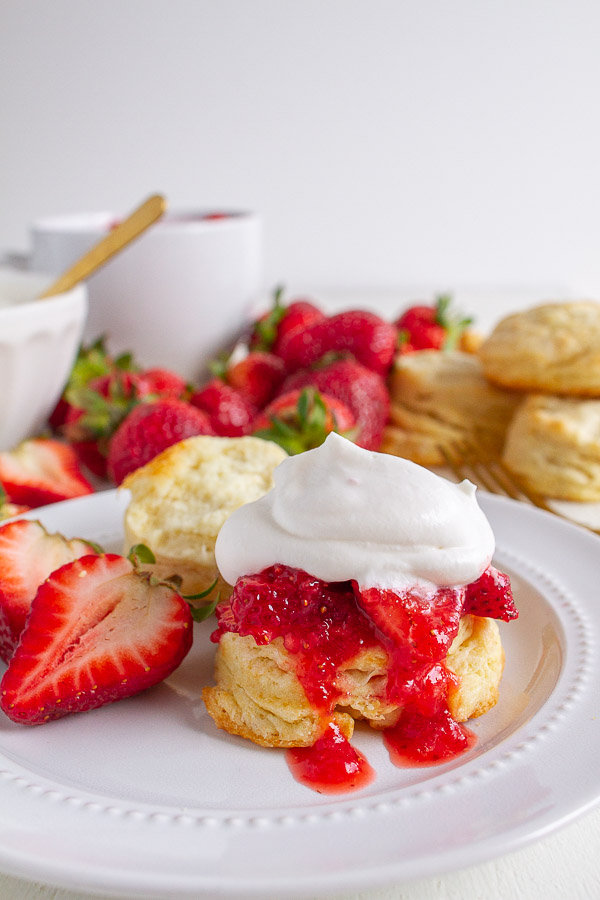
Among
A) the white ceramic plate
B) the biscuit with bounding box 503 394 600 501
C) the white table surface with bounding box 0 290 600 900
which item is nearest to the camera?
the white ceramic plate

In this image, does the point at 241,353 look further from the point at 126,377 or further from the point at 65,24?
the point at 65,24

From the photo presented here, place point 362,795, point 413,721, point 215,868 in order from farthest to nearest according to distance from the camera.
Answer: point 413,721, point 362,795, point 215,868

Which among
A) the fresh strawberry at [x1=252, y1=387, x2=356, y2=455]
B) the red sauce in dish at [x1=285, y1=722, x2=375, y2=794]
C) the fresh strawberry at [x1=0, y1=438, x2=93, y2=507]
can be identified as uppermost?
the fresh strawberry at [x1=252, y1=387, x2=356, y2=455]

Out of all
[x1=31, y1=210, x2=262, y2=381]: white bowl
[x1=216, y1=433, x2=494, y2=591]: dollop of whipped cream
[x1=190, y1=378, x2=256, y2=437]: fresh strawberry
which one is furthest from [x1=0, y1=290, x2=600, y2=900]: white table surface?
[x1=31, y1=210, x2=262, y2=381]: white bowl

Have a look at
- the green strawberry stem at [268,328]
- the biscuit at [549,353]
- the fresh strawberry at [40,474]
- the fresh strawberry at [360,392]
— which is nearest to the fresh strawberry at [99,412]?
the fresh strawberry at [40,474]

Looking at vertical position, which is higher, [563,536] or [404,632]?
[404,632]

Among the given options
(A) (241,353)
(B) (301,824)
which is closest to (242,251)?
(A) (241,353)

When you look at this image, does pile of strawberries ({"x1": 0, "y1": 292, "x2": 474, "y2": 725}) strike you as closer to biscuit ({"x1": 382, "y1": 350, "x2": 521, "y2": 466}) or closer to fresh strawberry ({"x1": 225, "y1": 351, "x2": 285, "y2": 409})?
fresh strawberry ({"x1": 225, "y1": 351, "x2": 285, "y2": 409})

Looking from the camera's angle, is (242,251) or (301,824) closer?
(301,824)
